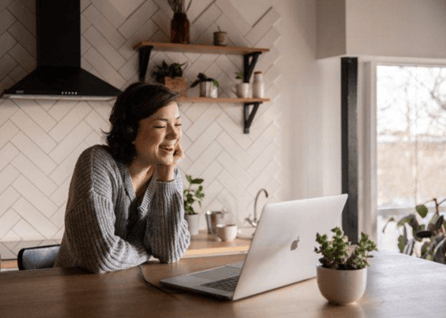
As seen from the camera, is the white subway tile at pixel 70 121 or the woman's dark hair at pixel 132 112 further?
the white subway tile at pixel 70 121

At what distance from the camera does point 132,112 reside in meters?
2.28

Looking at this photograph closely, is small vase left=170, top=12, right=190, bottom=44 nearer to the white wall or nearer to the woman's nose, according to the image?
the white wall

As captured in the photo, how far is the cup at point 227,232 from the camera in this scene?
3.51 m

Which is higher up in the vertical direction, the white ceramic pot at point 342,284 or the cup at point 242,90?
the cup at point 242,90

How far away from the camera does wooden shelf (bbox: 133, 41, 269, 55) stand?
141 inches

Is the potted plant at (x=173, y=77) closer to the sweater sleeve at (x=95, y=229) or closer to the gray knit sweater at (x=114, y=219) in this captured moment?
the gray knit sweater at (x=114, y=219)

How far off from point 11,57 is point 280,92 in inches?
70.1

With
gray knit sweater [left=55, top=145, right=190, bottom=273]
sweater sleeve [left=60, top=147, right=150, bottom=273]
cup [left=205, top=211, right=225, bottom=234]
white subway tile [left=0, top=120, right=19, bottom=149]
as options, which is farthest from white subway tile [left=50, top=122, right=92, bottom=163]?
sweater sleeve [left=60, top=147, right=150, bottom=273]

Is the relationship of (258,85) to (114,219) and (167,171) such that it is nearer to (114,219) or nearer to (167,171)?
(167,171)

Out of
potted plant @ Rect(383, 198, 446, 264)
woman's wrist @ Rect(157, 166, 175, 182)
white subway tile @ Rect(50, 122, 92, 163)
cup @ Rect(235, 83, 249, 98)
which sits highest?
cup @ Rect(235, 83, 249, 98)

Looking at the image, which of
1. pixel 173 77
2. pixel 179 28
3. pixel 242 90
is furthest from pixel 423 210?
pixel 179 28

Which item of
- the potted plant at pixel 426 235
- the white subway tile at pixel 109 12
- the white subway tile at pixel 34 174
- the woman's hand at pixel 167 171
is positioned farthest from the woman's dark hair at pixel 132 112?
the potted plant at pixel 426 235

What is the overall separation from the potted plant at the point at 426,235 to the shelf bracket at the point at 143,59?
6.41 feet

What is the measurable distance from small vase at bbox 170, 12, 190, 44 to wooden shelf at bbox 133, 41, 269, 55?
5cm
